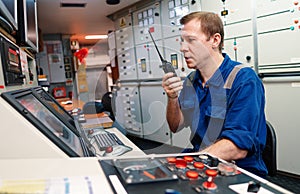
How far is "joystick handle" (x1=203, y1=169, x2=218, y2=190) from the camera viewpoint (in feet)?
1.68

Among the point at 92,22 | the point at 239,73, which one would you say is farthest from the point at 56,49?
the point at 239,73

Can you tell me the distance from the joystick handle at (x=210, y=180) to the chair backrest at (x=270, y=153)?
69 centimetres

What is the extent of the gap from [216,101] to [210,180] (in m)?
0.71

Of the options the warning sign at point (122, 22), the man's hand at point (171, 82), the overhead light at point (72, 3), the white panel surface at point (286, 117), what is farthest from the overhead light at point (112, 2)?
the man's hand at point (171, 82)

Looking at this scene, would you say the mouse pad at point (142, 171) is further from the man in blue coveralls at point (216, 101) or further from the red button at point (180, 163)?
the man in blue coveralls at point (216, 101)

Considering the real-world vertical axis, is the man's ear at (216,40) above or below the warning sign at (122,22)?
below

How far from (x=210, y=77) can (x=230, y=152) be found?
489 mm

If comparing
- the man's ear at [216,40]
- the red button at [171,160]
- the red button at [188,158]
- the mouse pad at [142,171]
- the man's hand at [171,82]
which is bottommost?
the red button at [188,158]

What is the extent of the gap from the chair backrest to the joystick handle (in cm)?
69

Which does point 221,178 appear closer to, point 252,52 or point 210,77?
point 210,77

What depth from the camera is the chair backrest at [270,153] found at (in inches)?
44.6

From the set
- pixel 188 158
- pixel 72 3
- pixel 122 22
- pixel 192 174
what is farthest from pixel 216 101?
pixel 122 22

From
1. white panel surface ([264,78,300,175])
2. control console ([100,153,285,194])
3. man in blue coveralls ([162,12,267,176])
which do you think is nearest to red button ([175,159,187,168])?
control console ([100,153,285,194])

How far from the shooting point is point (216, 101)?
3.88ft
